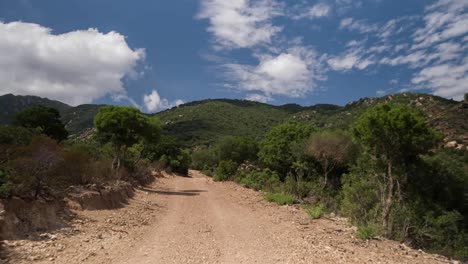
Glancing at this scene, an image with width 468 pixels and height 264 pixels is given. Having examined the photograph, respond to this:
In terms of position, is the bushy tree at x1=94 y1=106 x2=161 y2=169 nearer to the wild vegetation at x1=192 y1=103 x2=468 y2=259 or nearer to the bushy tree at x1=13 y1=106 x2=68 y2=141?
the wild vegetation at x1=192 y1=103 x2=468 y2=259

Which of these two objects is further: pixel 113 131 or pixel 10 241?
pixel 113 131

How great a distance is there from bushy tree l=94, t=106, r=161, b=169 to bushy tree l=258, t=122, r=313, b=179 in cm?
1273

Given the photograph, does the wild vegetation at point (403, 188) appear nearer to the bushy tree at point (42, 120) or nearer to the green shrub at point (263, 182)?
the green shrub at point (263, 182)

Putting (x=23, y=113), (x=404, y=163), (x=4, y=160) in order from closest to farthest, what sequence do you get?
(x=4, y=160), (x=404, y=163), (x=23, y=113)

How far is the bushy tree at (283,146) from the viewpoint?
104 feet

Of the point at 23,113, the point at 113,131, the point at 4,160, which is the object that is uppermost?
the point at 23,113

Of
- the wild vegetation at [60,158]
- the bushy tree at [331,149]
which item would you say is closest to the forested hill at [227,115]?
the bushy tree at [331,149]

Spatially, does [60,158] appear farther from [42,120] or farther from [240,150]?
[240,150]

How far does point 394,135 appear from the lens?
15.2 meters

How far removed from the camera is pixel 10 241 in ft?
23.8

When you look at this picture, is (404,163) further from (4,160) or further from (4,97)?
(4,97)

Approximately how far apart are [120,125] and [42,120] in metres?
24.8

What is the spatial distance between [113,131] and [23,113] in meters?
26.4

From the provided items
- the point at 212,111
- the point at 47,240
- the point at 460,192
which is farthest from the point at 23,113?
the point at 212,111
